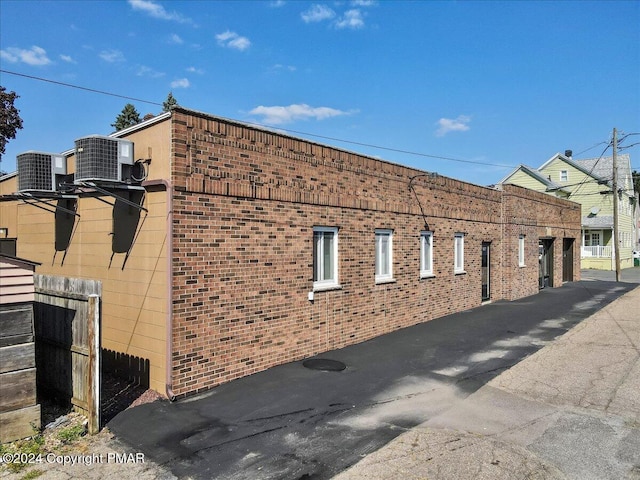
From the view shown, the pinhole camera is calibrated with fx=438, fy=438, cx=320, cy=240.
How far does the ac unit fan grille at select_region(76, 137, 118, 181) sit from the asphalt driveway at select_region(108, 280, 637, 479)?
3.43 meters

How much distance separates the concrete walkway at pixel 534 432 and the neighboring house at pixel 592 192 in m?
31.7

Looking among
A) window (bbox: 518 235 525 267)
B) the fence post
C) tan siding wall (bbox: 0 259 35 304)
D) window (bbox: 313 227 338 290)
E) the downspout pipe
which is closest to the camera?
tan siding wall (bbox: 0 259 35 304)

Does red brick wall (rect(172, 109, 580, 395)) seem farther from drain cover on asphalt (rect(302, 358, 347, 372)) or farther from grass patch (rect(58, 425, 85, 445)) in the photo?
grass patch (rect(58, 425, 85, 445))

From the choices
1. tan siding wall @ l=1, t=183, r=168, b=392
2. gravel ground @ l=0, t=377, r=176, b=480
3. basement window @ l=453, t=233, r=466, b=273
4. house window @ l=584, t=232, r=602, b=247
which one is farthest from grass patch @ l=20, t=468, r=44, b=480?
house window @ l=584, t=232, r=602, b=247

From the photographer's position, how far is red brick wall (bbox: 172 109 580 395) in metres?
6.65

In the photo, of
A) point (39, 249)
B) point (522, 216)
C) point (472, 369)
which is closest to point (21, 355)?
point (39, 249)

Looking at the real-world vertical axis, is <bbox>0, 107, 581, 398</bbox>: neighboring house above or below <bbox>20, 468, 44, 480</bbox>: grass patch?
above

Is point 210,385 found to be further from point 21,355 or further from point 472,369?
point 472,369

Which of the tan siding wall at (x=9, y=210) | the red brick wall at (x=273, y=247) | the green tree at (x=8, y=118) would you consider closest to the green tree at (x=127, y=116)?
the green tree at (x=8, y=118)

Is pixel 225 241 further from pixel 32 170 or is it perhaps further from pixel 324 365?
pixel 32 170

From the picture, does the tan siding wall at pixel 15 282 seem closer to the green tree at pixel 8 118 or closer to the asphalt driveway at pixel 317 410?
the asphalt driveway at pixel 317 410

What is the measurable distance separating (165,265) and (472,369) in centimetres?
563

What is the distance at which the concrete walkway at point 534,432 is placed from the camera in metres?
4.34
